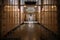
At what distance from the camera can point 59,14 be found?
4164mm

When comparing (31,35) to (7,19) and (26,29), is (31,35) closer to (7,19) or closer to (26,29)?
(7,19)

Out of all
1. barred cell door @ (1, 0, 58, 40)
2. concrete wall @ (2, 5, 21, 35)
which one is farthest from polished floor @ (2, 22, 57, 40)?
concrete wall @ (2, 5, 21, 35)

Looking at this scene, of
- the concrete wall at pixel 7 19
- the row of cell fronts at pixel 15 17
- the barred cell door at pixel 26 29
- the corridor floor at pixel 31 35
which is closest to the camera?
the corridor floor at pixel 31 35

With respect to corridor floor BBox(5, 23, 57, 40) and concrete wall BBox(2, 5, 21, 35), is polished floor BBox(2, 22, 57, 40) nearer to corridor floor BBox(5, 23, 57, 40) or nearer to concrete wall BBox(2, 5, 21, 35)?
corridor floor BBox(5, 23, 57, 40)

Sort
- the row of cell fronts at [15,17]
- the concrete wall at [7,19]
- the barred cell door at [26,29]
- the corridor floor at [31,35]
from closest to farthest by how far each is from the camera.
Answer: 1. the corridor floor at [31,35]
2. the barred cell door at [26,29]
3. the concrete wall at [7,19]
4. the row of cell fronts at [15,17]

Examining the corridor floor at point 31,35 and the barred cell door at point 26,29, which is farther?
the barred cell door at point 26,29

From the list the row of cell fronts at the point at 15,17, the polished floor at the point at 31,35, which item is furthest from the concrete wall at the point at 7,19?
the polished floor at the point at 31,35

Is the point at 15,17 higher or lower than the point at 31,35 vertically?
higher

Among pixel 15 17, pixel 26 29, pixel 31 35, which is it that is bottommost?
pixel 26 29

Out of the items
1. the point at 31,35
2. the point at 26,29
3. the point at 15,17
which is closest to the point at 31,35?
the point at 31,35

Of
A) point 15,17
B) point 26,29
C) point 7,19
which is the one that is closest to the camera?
point 7,19

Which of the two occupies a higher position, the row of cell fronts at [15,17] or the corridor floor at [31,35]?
the row of cell fronts at [15,17]

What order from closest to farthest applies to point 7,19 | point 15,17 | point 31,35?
1. point 31,35
2. point 7,19
3. point 15,17

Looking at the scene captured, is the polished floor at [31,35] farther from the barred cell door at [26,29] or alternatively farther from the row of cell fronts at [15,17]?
the row of cell fronts at [15,17]
